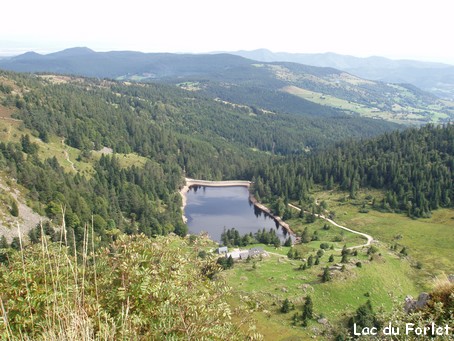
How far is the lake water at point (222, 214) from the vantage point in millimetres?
145750

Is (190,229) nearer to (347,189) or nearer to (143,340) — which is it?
(347,189)

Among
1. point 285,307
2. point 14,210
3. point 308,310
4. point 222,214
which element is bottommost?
point 222,214

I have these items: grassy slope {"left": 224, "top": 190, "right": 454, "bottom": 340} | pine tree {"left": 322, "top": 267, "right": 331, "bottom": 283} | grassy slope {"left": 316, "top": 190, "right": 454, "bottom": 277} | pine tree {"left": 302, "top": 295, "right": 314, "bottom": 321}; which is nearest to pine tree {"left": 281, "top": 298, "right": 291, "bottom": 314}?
grassy slope {"left": 224, "top": 190, "right": 454, "bottom": 340}

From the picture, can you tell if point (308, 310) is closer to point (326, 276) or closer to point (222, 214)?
point (326, 276)

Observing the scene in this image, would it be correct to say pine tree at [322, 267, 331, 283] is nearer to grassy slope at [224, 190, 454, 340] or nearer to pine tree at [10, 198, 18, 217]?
grassy slope at [224, 190, 454, 340]

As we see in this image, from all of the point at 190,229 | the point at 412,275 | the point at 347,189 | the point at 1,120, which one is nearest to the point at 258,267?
the point at 412,275

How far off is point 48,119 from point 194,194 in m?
84.3

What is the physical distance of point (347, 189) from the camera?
6791 inches

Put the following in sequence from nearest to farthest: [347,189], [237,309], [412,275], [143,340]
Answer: [143,340], [237,309], [412,275], [347,189]

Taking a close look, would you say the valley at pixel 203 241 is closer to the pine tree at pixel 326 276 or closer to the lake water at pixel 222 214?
the pine tree at pixel 326 276

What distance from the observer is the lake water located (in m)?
146

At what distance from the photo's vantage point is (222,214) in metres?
165

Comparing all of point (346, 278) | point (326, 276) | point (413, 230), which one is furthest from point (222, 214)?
point (346, 278)

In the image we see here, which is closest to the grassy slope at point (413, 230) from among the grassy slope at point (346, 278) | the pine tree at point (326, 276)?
the grassy slope at point (346, 278)
